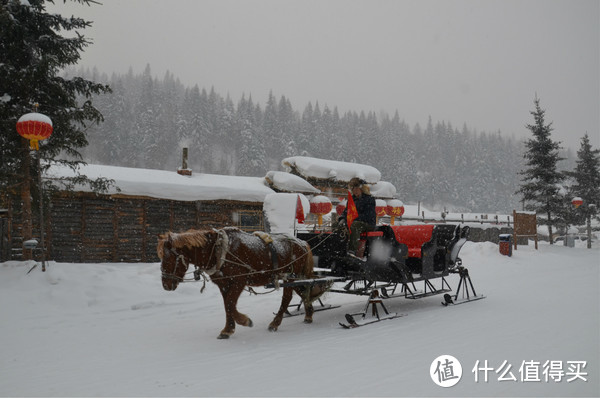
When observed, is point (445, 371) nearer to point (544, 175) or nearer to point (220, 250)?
point (220, 250)

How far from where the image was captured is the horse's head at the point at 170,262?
241 inches

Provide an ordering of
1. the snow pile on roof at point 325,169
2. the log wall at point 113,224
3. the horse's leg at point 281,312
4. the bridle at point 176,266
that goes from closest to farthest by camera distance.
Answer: the bridle at point 176,266 → the horse's leg at point 281,312 → the log wall at point 113,224 → the snow pile on roof at point 325,169

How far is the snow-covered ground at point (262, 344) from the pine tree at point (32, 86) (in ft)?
8.37

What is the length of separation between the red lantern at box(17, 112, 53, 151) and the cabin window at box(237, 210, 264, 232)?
10.7 m

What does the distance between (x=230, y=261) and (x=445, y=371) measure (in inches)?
139

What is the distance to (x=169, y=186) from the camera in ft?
54.2

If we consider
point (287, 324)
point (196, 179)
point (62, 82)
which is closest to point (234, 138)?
point (196, 179)

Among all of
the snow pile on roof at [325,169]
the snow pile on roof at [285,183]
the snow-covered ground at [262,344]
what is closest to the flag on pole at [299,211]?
the snow pile on roof at [285,183]

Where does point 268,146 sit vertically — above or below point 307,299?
above

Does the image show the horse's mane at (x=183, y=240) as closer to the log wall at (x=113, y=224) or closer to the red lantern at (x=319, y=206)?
the log wall at (x=113, y=224)

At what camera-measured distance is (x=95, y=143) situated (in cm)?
6569

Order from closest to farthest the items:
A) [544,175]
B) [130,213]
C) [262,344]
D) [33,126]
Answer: [262,344] < [33,126] < [130,213] < [544,175]

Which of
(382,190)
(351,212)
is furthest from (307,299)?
(382,190)

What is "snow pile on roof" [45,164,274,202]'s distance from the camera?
15734 mm
